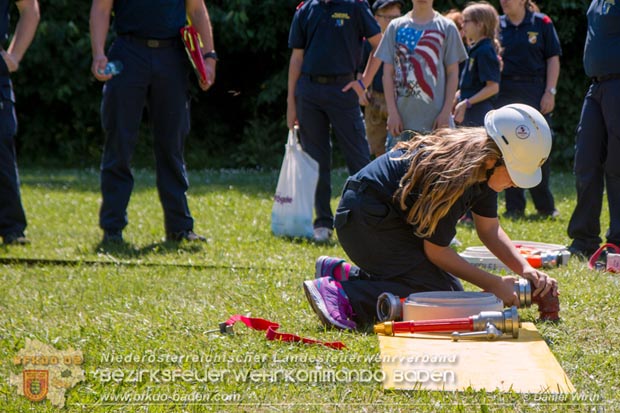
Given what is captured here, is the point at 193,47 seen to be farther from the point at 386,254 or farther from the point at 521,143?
the point at 521,143

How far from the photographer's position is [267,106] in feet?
54.1

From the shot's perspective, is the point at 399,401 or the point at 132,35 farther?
the point at 132,35

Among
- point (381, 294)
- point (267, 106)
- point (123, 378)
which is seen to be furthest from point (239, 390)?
point (267, 106)

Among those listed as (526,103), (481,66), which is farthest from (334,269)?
(526,103)

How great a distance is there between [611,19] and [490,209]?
224 cm

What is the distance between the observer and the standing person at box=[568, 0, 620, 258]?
613 cm

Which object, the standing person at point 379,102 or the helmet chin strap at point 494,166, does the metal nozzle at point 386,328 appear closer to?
the helmet chin strap at point 494,166

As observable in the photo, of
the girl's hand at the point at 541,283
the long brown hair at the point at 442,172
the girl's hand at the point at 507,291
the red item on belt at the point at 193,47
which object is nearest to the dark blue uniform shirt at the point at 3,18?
the red item on belt at the point at 193,47

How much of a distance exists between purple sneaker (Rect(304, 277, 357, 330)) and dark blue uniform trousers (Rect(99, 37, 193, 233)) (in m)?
2.89

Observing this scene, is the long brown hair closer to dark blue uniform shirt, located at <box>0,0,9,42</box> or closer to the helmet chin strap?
the helmet chin strap

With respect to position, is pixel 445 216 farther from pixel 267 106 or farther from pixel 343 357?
pixel 267 106

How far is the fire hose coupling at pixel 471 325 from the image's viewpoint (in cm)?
401

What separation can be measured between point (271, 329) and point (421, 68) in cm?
324

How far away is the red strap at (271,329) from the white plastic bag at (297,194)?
9.64 feet
